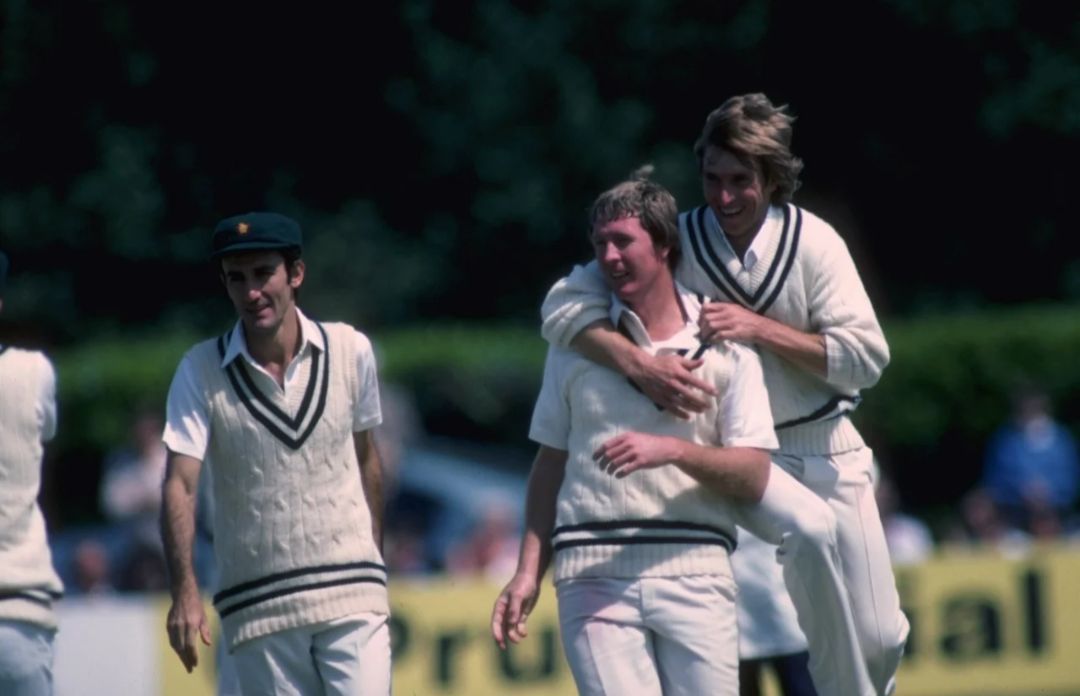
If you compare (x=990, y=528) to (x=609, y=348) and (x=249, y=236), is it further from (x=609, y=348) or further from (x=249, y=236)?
(x=249, y=236)

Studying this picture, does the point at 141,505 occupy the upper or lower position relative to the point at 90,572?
upper

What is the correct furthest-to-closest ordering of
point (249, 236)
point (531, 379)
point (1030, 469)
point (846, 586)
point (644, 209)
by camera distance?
point (531, 379) → point (1030, 469) → point (846, 586) → point (249, 236) → point (644, 209)

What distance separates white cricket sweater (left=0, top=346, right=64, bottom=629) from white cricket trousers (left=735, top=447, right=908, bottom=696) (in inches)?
98.3

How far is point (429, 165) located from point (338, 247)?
1.82m

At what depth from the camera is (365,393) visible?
7.30 m

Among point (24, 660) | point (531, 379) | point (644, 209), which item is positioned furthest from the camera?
point (531, 379)

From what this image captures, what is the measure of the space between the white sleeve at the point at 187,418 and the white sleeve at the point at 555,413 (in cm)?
102

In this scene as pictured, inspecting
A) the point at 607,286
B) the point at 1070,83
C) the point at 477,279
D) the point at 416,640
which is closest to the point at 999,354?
the point at 1070,83

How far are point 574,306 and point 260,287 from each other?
98 cm

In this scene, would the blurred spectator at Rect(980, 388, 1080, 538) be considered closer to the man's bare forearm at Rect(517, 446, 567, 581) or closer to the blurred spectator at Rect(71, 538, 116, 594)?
the blurred spectator at Rect(71, 538, 116, 594)

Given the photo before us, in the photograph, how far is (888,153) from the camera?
25828 millimetres

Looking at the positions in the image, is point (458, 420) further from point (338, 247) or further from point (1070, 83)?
point (1070, 83)

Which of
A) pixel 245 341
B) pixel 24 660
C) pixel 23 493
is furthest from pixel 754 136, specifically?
pixel 24 660

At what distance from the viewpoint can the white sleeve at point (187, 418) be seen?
7023mm
